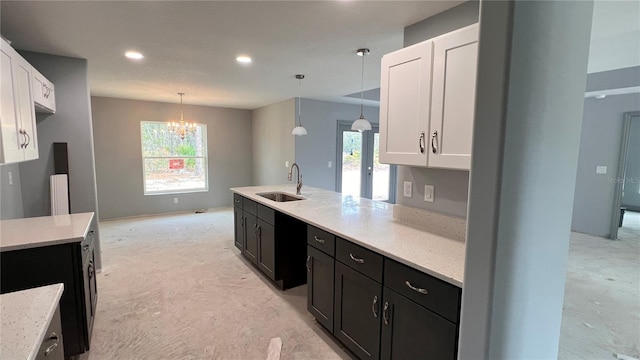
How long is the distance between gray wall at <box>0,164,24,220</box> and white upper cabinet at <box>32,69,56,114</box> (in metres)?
0.64

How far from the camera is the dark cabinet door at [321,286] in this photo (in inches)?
86.7

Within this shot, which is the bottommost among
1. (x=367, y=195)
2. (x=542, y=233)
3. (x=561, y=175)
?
(x=367, y=195)

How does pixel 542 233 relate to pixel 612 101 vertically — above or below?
below

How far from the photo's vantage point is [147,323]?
8.18ft

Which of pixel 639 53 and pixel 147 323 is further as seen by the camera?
pixel 639 53

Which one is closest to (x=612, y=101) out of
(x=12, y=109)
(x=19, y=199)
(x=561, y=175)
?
(x=561, y=175)

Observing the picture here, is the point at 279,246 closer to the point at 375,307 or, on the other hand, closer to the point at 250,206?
the point at 250,206

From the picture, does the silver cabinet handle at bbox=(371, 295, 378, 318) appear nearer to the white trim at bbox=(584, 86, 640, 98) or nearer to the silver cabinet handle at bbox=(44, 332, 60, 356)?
the silver cabinet handle at bbox=(44, 332, 60, 356)

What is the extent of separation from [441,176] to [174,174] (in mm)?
6003

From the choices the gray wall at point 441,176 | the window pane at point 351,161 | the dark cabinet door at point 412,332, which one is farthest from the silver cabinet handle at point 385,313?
the window pane at point 351,161

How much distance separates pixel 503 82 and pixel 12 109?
267cm

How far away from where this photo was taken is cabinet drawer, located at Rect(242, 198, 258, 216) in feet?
11.0

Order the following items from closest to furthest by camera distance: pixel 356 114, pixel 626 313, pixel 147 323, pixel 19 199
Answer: pixel 147 323 < pixel 626 313 < pixel 19 199 < pixel 356 114

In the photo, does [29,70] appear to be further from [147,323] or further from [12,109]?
[147,323]
